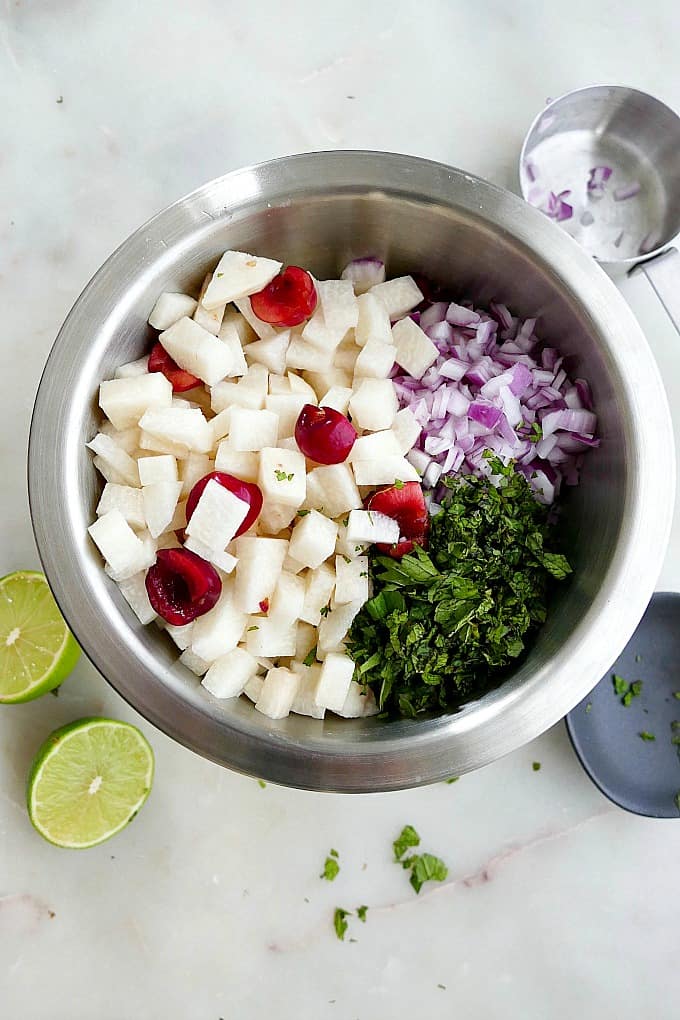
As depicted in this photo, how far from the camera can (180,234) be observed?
4.46 feet

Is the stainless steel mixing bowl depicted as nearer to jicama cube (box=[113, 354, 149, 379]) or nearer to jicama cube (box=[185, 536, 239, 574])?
jicama cube (box=[113, 354, 149, 379])

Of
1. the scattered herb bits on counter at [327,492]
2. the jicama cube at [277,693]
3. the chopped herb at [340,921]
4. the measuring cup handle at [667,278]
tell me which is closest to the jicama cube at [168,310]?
the scattered herb bits on counter at [327,492]

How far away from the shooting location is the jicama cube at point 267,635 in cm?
135

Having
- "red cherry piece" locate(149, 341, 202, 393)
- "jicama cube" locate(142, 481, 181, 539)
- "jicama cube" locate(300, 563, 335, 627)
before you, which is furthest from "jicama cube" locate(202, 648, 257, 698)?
"red cherry piece" locate(149, 341, 202, 393)

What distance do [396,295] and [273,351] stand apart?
238 millimetres

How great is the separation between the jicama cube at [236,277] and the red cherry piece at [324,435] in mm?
222

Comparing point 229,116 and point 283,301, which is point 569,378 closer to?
point 283,301

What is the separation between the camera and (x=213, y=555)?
4.26 ft

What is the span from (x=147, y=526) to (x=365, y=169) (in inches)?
26.0

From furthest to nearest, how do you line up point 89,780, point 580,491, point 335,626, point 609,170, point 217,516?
1. point 609,170
2. point 89,780
3. point 580,491
4. point 335,626
5. point 217,516

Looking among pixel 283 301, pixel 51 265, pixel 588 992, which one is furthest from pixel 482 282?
pixel 588 992

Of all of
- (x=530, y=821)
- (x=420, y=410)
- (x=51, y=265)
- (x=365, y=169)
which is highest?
(x=365, y=169)

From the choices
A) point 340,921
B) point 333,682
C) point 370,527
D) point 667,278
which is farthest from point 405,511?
point 340,921

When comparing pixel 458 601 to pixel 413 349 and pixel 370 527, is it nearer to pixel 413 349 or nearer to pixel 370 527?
pixel 370 527
